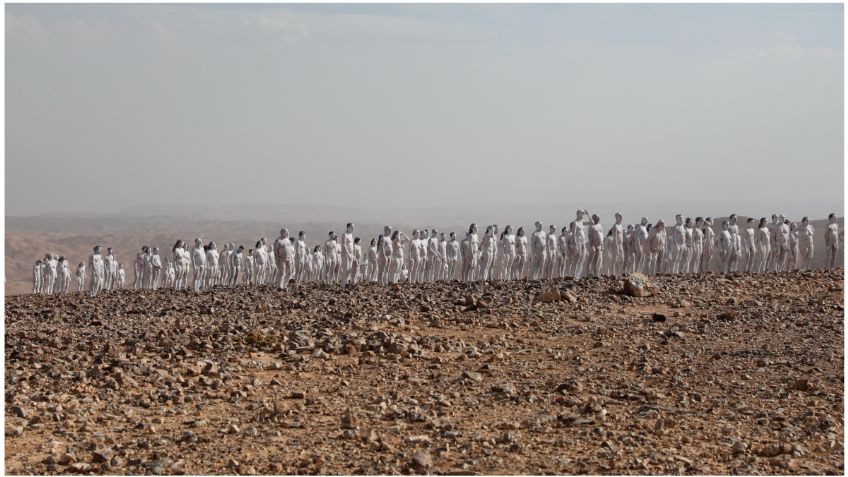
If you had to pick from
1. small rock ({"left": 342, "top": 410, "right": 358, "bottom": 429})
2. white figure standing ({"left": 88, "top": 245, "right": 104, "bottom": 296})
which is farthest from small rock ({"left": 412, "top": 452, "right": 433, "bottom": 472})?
white figure standing ({"left": 88, "top": 245, "right": 104, "bottom": 296})

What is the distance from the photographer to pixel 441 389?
12.4 metres

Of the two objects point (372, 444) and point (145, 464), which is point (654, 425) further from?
point (145, 464)

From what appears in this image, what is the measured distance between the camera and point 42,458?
373 inches

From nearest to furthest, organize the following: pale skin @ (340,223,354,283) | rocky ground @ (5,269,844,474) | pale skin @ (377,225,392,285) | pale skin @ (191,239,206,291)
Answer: rocky ground @ (5,269,844,474), pale skin @ (377,225,392,285), pale skin @ (340,223,354,283), pale skin @ (191,239,206,291)

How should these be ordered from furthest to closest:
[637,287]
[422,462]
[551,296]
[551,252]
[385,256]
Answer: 1. [385,256]
2. [551,252]
3. [637,287]
4. [551,296]
5. [422,462]

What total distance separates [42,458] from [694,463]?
221 inches

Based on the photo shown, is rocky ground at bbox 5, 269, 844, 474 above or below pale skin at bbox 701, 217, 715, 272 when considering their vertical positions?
below

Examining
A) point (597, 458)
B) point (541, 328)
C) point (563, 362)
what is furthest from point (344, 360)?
point (597, 458)

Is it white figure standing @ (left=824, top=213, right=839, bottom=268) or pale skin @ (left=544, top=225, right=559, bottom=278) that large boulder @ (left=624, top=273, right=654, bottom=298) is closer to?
pale skin @ (left=544, top=225, right=559, bottom=278)

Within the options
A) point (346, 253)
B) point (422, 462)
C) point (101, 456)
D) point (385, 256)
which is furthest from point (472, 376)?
point (346, 253)

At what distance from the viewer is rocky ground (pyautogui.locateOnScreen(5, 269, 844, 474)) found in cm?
944

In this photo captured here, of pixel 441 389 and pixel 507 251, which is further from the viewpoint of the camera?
pixel 507 251

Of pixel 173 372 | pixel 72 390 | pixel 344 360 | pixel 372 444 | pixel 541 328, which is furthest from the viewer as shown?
pixel 541 328

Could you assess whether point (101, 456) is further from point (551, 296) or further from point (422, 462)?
point (551, 296)
